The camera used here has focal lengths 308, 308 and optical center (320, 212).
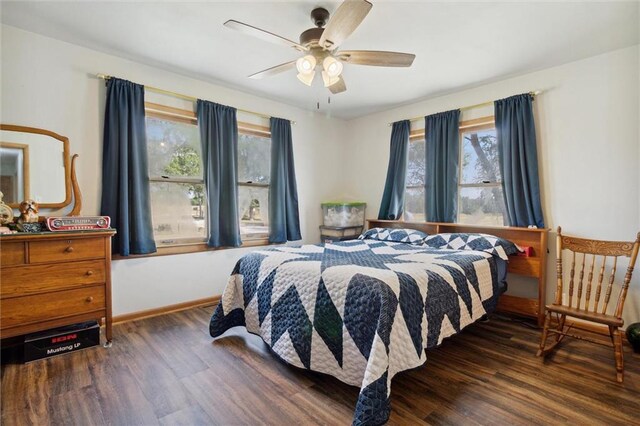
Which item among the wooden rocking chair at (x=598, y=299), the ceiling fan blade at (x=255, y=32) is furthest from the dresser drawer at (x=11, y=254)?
the wooden rocking chair at (x=598, y=299)

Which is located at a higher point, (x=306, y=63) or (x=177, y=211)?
(x=306, y=63)

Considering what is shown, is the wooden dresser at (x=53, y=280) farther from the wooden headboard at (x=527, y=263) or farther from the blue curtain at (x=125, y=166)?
the wooden headboard at (x=527, y=263)

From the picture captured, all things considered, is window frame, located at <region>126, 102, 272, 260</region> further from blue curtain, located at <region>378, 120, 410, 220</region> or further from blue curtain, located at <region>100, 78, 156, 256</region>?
blue curtain, located at <region>378, 120, 410, 220</region>

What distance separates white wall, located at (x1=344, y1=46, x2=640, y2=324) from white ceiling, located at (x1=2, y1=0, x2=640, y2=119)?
6.4 inches

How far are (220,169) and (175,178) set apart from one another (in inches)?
18.3

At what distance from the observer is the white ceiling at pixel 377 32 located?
81.4 inches

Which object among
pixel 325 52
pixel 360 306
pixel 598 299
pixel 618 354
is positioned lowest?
pixel 618 354

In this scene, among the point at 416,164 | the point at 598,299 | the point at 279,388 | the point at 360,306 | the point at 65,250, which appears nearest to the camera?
the point at 360,306

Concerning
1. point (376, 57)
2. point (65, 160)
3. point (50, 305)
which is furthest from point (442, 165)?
point (50, 305)

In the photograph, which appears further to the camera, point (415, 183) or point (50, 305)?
point (415, 183)

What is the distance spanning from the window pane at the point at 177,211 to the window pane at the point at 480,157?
9.93 feet

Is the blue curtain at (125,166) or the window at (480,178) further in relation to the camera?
the window at (480,178)

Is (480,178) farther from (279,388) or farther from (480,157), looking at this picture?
(279,388)

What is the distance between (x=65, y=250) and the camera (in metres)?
2.21
